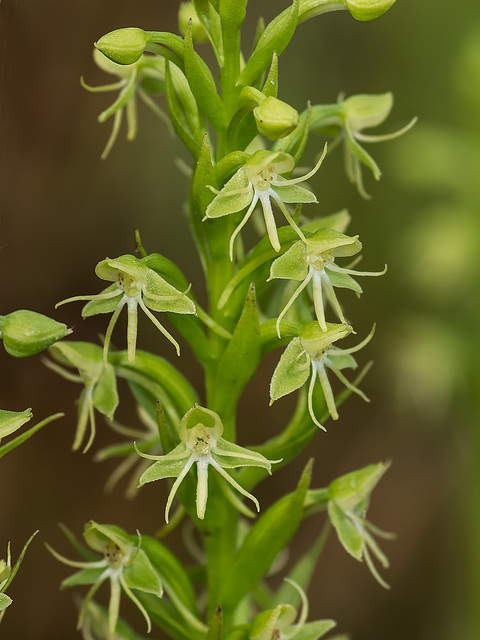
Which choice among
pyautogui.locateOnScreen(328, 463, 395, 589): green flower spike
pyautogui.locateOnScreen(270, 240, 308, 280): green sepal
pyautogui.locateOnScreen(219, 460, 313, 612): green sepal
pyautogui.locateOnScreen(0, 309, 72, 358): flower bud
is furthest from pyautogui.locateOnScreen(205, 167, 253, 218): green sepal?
pyautogui.locateOnScreen(328, 463, 395, 589): green flower spike

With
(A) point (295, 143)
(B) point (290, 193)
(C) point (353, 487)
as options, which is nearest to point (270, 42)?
(A) point (295, 143)

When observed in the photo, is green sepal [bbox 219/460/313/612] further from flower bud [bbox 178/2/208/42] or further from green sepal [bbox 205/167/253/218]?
flower bud [bbox 178/2/208/42]

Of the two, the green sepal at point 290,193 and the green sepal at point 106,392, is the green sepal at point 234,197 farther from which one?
the green sepal at point 106,392

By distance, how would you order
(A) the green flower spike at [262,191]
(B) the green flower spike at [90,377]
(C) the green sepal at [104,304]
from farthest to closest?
1. (B) the green flower spike at [90,377]
2. (C) the green sepal at [104,304]
3. (A) the green flower spike at [262,191]

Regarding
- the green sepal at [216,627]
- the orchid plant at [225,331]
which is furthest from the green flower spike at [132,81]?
the green sepal at [216,627]

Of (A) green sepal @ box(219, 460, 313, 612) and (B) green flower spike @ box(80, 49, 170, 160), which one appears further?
(B) green flower spike @ box(80, 49, 170, 160)

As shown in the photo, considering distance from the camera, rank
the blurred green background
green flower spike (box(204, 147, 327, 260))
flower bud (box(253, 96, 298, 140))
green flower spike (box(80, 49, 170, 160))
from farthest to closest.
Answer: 1. the blurred green background
2. green flower spike (box(80, 49, 170, 160))
3. green flower spike (box(204, 147, 327, 260))
4. flower bud (box(253, 96, 298, 140))
